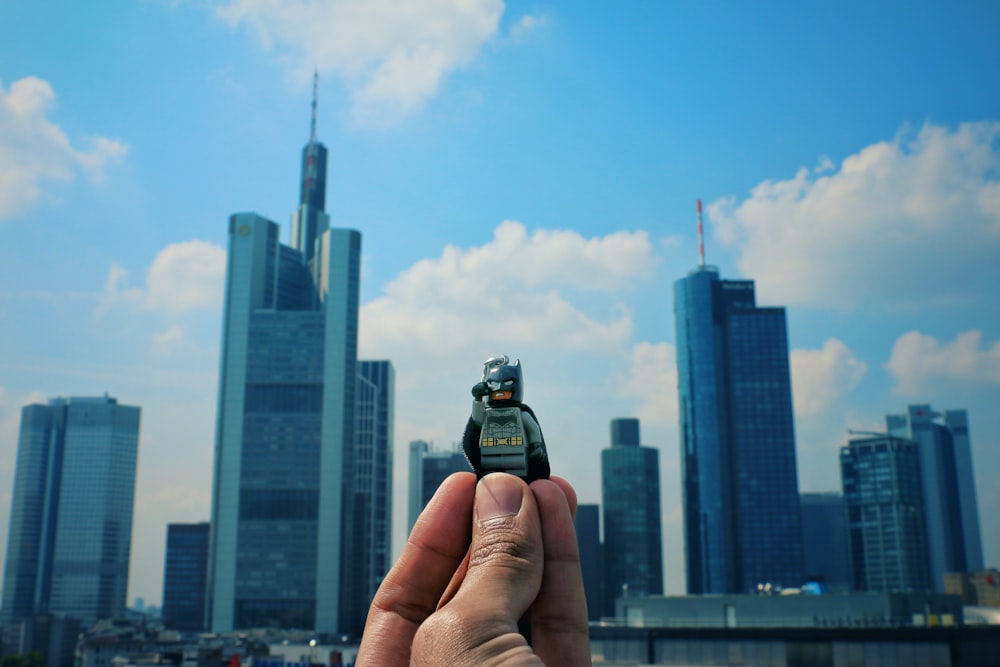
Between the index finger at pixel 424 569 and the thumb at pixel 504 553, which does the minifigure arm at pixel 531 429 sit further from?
the index finger at pixel 424 569

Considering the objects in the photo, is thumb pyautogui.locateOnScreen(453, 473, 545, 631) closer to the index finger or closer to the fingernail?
the fingernail

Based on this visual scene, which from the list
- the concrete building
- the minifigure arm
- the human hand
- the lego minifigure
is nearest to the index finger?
the human hand

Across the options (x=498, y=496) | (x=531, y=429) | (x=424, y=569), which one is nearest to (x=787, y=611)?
(x=531, y=429)

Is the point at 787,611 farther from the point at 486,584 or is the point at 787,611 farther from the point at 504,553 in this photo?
the point at 486,584

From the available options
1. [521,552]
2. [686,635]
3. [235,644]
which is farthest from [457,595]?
[235,644]

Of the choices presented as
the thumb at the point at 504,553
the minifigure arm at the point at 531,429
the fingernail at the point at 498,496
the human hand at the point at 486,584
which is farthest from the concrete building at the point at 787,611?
the thumb at the point at 504,553

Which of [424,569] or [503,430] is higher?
[503,430]
